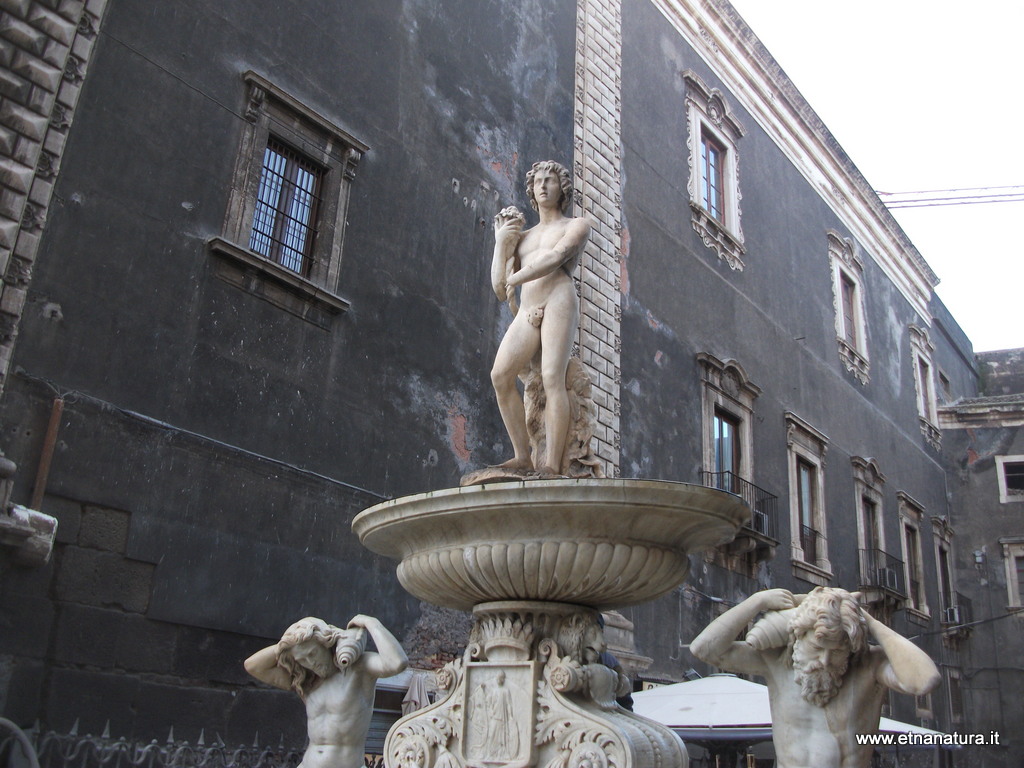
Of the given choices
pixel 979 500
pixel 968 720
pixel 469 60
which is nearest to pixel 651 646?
pixel 469 60

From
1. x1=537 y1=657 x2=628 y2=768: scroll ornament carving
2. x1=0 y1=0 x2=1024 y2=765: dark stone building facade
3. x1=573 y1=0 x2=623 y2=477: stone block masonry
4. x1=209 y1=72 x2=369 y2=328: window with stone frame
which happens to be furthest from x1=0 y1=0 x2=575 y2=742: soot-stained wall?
x1=537 y1=657 x2=628 y2=768: scroll ornament carving

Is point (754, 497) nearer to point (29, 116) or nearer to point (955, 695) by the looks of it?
point (955, 695)

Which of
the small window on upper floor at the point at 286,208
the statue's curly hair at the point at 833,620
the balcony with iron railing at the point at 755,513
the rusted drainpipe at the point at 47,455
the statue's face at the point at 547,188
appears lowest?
the statue's curly hair at the point at 833,620

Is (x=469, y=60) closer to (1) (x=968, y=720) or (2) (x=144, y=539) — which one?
(2) (x=144, y=539)

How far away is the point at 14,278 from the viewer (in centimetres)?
667

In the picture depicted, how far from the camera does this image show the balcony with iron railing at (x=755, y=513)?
563 inches

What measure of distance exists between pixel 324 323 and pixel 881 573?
14.0 meters

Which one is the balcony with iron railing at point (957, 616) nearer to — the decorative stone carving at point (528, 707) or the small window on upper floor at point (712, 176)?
the small window on upper floor at point (712, 176)

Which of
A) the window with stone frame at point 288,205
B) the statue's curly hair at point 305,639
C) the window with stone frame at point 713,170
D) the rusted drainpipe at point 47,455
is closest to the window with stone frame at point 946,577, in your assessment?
the window with stone frame at point 713,170

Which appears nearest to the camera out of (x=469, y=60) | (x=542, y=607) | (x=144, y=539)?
(x=542, y=607)

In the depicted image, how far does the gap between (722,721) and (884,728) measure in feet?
5.27

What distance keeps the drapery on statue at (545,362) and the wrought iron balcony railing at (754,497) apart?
8.91m

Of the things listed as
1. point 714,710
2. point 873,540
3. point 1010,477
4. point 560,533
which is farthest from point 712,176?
point 560,533

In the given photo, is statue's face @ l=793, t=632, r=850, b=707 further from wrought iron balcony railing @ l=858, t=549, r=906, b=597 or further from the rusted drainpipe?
wrought iron balcony railing @ l=858, t=549, r=906, b=597
